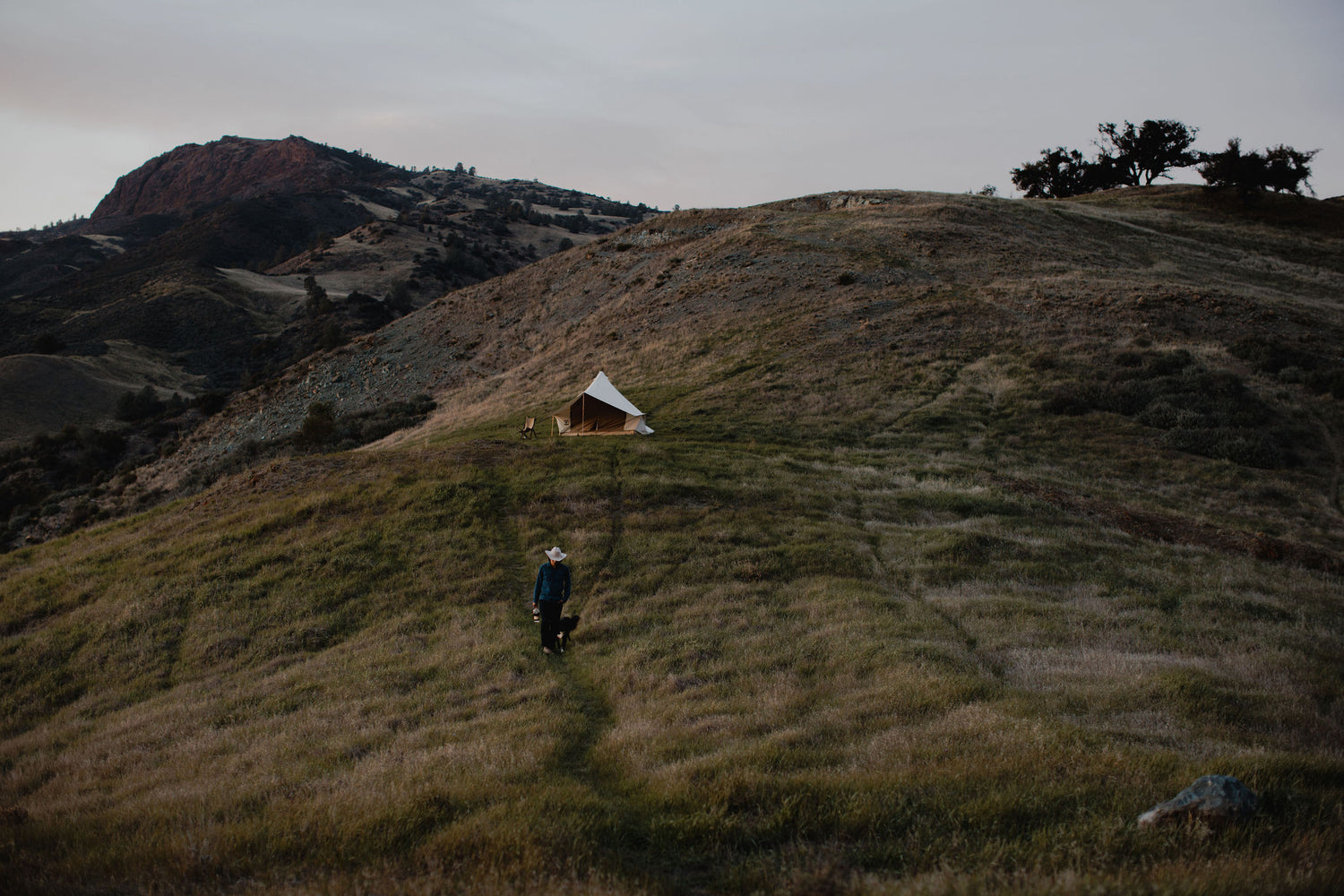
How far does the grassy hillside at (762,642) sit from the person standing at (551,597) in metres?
0.38

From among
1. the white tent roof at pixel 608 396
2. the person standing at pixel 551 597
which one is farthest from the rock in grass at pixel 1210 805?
the white tent roof at pixel 608 396

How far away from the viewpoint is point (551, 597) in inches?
496

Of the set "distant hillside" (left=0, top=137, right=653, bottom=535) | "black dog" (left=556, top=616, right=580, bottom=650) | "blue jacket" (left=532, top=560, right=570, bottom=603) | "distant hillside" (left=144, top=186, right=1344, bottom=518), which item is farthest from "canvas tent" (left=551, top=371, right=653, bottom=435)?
"distant hillside" (left=0, top=137, right=653, bottom=535)

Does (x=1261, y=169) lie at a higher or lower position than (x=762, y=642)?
higher

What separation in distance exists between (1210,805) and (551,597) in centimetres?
957

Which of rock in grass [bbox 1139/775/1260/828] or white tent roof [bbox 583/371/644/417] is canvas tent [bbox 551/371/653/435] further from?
rock in grass [bbox 1139/775/1260/828]

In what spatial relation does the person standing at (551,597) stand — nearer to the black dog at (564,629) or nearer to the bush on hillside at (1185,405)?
the black dog at (564,629)

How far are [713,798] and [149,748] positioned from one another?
831 cm

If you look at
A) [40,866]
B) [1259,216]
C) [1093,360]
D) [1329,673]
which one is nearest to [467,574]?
[40,866]

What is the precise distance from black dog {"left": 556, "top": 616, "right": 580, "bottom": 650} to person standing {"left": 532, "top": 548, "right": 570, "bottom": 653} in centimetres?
6

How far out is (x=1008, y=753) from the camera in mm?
6938

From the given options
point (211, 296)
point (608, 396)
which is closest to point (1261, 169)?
point (608, 396)

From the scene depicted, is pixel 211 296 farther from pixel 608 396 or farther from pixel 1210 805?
pixel 1210 805

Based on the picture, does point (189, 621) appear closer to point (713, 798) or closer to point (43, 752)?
point (43, 752)
